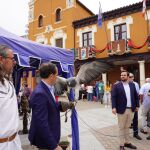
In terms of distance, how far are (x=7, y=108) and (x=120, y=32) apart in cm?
2056

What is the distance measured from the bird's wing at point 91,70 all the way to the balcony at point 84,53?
17.3 m

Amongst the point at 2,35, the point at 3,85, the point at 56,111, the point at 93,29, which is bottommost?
the point at 56,111

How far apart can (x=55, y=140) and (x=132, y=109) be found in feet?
11.9

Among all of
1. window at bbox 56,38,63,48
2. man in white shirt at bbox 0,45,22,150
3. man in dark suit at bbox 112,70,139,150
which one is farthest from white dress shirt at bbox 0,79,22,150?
window at bbox 56,38,63,48

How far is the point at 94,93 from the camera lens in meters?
21.4

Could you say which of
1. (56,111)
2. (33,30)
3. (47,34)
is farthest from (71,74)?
(33,30)

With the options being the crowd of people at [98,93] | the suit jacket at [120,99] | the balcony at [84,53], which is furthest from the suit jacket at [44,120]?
the balcony at [84,53]

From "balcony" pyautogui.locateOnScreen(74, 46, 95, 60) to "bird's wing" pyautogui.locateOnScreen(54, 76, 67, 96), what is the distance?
17700 mm

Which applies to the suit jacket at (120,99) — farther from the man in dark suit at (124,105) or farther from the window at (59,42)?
the window at (59,42)

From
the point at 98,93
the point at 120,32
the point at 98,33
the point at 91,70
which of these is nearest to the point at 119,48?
the point at 120,32

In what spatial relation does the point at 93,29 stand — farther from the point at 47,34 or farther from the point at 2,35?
the point at 2,35

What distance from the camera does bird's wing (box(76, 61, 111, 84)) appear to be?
5793 mm

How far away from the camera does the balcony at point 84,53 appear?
23250mm

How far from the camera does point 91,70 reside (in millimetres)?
5914
